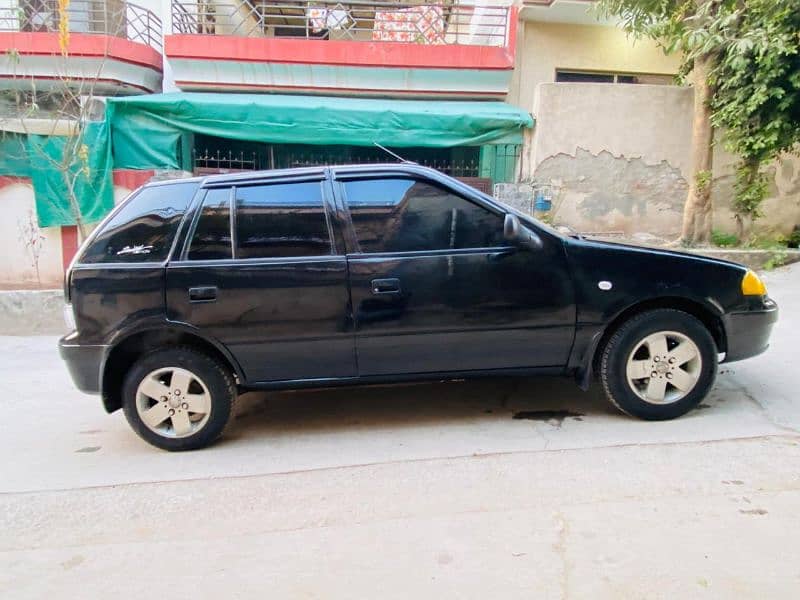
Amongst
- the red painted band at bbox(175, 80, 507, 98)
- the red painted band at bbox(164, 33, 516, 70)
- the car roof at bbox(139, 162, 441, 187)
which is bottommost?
the car roof at bbox(139, 162, 441, 187)

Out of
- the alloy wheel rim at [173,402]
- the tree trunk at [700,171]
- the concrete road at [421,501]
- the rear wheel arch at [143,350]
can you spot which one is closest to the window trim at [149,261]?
the rear wheel arch at [143,350]

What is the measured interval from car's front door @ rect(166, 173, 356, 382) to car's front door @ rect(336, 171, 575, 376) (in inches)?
5.7

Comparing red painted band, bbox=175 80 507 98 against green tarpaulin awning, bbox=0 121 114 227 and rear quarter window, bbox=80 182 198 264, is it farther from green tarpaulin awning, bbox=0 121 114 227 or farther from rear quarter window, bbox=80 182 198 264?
rear quarter window, bbox=80 182 198 264

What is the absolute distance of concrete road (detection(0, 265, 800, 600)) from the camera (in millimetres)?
2236

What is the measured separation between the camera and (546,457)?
10.6ft

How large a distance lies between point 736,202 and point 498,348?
726 centimetres

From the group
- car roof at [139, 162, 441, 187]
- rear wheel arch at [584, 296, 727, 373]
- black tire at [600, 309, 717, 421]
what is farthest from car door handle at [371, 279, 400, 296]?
black tire at [600, 309, 717, 421]

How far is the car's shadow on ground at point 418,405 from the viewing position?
152 inches

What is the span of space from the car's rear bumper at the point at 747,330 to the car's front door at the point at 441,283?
109 cm

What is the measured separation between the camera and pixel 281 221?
347cm

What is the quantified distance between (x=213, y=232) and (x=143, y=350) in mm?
898

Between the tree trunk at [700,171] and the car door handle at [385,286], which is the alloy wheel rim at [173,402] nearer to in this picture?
the car door handle at [385,286]

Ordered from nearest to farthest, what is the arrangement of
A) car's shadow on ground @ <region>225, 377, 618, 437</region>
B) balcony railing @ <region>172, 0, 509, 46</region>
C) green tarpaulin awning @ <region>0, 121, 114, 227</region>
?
car's shadow on ground @ <region>225, 377, 618, 437</region> → green tarpaulin awning @ <region>0, 121, 114, 227</region> → balcony railing @ <region>172, 0, 509, 46</region>

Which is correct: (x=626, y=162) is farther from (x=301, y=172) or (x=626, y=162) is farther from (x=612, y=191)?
(x=301, y=172)
